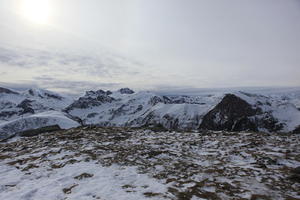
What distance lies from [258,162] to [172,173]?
17.7 ft

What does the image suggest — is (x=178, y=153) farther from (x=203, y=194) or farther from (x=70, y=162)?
(x=70, y=162)

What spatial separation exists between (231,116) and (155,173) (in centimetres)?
15521

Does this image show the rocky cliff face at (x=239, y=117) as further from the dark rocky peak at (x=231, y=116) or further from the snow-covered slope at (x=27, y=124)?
the snow-covered slope at (x=27, y=124)

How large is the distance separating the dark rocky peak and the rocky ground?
131564mm

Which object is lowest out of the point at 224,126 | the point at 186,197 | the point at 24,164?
the point at 224,126

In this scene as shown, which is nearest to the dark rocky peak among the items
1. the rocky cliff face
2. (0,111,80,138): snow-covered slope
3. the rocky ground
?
the rocky cliff face

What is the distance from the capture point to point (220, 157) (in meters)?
12.4

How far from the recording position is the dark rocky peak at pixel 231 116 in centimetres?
13475

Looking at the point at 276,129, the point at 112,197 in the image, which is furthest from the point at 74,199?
the point at 276,129

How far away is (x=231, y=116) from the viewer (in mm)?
150375

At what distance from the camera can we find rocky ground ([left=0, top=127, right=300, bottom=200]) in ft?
24.8

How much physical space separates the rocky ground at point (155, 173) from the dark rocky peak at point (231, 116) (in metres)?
132

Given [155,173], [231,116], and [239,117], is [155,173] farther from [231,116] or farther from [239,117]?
[231,116]

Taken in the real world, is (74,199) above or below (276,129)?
above
